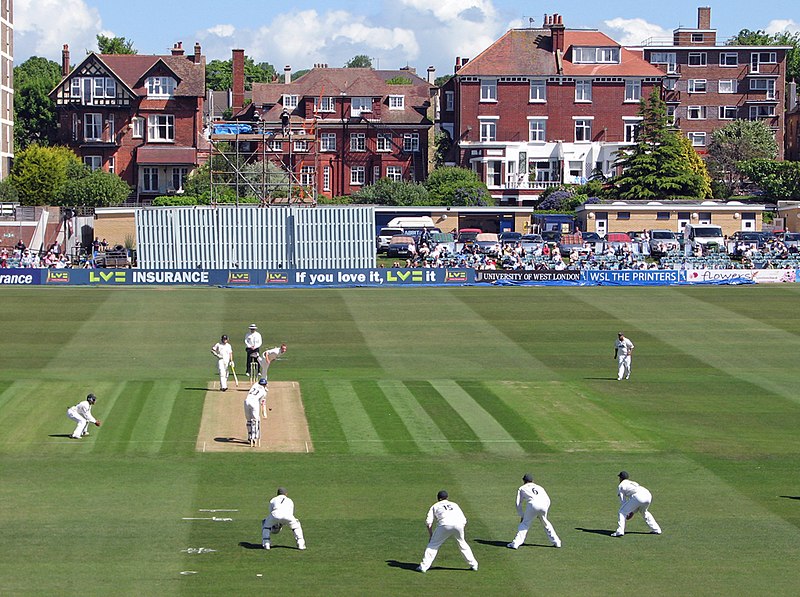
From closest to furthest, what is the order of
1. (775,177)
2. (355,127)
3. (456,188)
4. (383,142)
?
(456,188)
(775,177)
(355,127)
(383,142)

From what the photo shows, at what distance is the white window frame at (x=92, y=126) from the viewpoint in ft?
345

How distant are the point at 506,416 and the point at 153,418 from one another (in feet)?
29.0

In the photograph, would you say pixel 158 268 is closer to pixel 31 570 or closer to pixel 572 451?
pixel 572 451

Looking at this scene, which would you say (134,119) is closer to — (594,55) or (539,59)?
(539,59)

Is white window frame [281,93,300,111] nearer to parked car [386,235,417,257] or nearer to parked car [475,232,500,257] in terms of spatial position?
parked car [475,232,500,257]

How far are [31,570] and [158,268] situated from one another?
158ft

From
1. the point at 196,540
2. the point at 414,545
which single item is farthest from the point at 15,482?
the point at 414,545

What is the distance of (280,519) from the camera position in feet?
66.9

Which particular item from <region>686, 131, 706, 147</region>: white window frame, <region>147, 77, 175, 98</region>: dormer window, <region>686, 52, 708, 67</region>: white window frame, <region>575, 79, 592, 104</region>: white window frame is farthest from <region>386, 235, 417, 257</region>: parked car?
<region>686, 52, 708, 67</region>: white window frame

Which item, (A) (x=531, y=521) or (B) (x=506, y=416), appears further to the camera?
(B) (x=506, y=416)

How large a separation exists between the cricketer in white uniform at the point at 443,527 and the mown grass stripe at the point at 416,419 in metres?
9.23

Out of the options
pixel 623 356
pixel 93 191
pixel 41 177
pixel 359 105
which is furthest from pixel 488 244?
pixel 41 177

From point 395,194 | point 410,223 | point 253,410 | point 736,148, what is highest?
point 736,148

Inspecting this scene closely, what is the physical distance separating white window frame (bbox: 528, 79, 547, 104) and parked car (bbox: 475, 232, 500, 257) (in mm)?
27864
